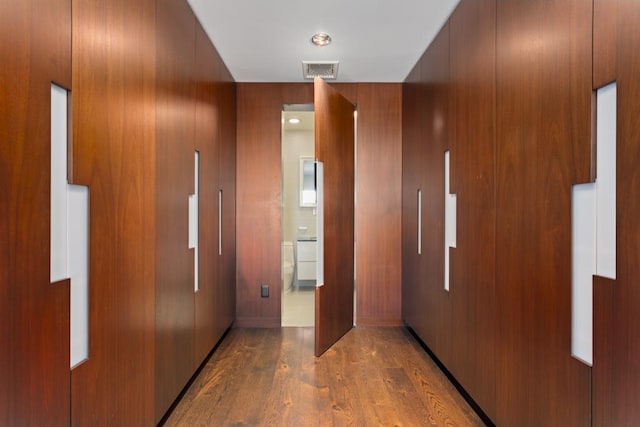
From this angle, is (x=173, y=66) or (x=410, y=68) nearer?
(x=173, y=66)

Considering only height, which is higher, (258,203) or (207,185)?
(207,185)

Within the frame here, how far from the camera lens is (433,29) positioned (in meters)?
2.94

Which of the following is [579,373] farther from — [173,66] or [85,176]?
[173,66]

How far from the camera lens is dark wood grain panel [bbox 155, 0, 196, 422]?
2086mm

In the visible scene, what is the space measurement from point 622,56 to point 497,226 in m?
0.96

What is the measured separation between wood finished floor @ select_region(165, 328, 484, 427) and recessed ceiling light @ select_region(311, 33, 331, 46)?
2.47 metres

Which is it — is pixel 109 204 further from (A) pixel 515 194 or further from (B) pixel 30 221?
(A) pixel 515 194

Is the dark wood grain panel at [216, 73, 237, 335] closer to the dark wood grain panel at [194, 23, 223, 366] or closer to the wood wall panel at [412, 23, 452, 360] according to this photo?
the dark wood grain panel at [194, 23, 223, 366]

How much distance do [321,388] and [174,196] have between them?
1.55 m

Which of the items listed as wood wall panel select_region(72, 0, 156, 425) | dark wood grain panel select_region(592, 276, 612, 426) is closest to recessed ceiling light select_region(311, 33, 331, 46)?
wood wall panel select_region(72, 0, 156, 425)

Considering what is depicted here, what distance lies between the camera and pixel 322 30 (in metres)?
2.94

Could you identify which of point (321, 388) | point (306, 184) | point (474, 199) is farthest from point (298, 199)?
point (474, 199)

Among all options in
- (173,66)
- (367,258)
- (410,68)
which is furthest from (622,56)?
(367,258)

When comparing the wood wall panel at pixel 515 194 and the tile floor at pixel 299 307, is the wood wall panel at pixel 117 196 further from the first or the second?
the tile floor at pixel 299 307
